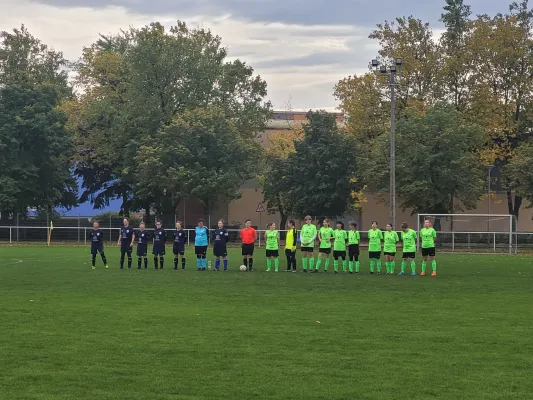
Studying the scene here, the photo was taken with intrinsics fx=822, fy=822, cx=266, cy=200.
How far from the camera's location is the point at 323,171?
167 feet

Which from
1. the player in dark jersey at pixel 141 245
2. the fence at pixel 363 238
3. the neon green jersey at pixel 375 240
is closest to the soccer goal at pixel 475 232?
the fence at pixel 363 238

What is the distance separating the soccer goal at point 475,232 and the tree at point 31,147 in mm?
26200

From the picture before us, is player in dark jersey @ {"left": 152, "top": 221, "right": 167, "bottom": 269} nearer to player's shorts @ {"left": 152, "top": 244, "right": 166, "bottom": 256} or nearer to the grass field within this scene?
player's shorts @ {"left": 152, "top": 244, "right": 166, "bottom": 256}

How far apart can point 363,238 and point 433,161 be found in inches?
237

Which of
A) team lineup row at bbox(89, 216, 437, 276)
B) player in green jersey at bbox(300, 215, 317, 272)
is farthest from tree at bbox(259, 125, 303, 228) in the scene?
player in green jersey at bbox(300, 215, 317, 272)

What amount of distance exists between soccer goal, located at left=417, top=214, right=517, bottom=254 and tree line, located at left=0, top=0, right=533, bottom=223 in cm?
280

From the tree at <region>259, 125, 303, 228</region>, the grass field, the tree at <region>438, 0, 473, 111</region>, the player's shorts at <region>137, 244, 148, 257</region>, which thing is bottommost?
the grass field

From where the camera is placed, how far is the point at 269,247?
91.0 feet

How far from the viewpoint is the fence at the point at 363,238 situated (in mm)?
42719

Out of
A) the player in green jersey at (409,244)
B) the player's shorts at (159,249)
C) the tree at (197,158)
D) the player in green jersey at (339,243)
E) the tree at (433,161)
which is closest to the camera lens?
the player in green jersey at (409,244)

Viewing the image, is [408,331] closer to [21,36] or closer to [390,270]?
[390,270]

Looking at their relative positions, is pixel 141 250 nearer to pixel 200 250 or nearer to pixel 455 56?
pixel 200 250

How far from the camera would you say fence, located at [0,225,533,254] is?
42719mm

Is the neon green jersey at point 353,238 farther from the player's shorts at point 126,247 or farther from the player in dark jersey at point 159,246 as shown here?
the player's shorts at point 126,247
